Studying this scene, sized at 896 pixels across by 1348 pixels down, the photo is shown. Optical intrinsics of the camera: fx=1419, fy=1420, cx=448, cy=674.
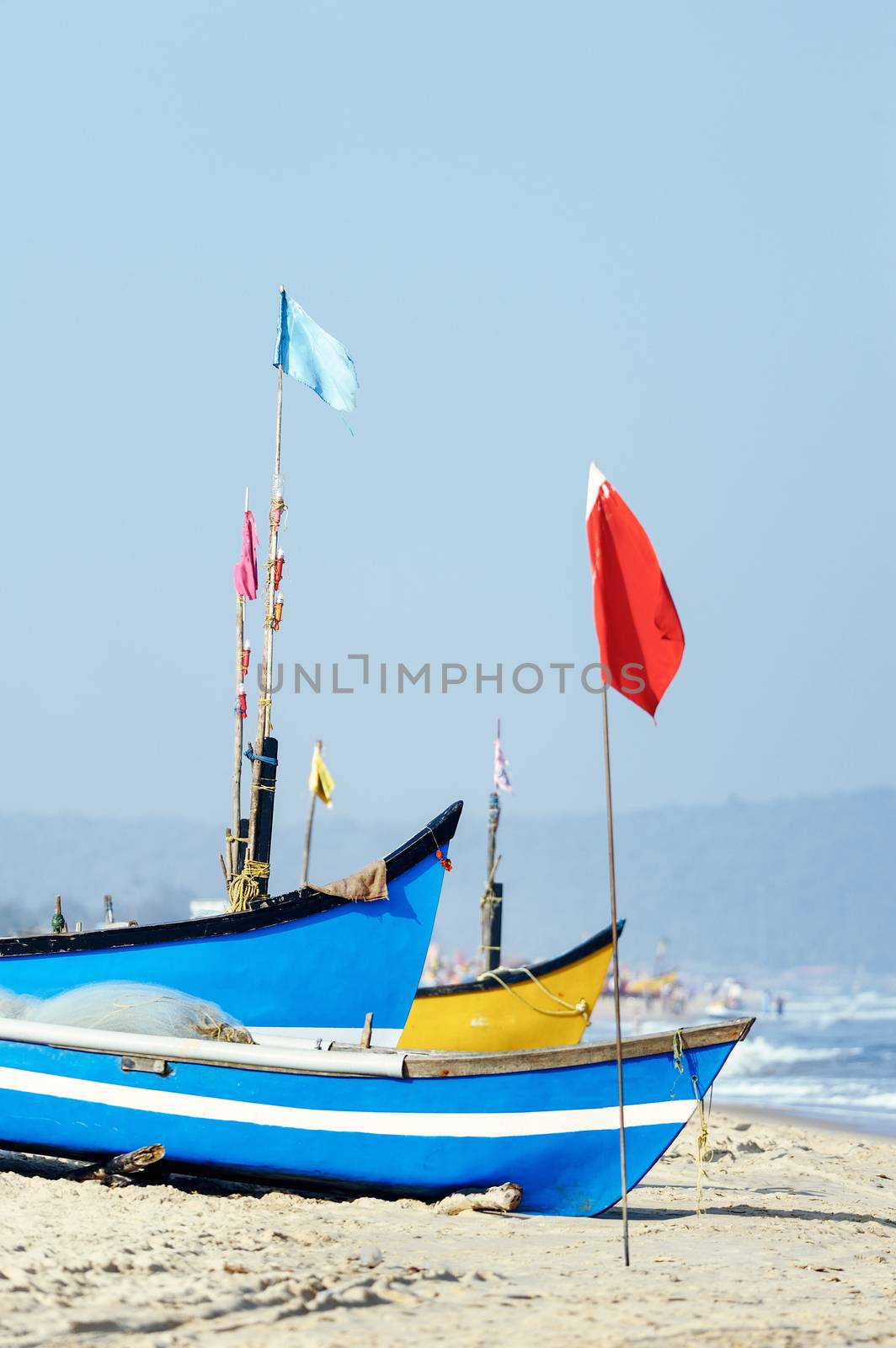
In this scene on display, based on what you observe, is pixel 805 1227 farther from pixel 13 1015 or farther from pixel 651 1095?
pixel 13 1015

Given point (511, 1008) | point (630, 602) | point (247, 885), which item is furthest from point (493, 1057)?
point (511, 1008)

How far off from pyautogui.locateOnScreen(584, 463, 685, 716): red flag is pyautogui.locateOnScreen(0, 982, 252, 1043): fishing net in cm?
410

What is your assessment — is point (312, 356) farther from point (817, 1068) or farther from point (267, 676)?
point (817, 1068)

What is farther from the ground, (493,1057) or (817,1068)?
(493,1057)

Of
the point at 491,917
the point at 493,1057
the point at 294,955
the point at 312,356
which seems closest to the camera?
the point at 493,1057

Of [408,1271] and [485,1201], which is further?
[485,1201]

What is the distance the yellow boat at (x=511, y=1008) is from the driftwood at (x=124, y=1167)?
6803mm

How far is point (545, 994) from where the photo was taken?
55.9 feet

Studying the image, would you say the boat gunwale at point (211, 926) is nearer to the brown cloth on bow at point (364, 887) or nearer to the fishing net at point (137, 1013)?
the brown cloth on bow at point (364, 887)

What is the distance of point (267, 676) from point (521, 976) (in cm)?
564

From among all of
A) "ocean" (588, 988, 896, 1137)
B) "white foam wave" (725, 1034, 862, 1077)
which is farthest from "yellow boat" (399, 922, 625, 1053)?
"white foam wave" (725, 1034, 862, 1077)

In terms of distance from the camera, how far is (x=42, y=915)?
162m

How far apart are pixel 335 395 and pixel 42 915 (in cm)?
15686

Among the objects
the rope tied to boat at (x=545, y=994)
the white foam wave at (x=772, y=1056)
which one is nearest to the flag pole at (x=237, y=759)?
the rope tied to boat at (x=545, y=994)
